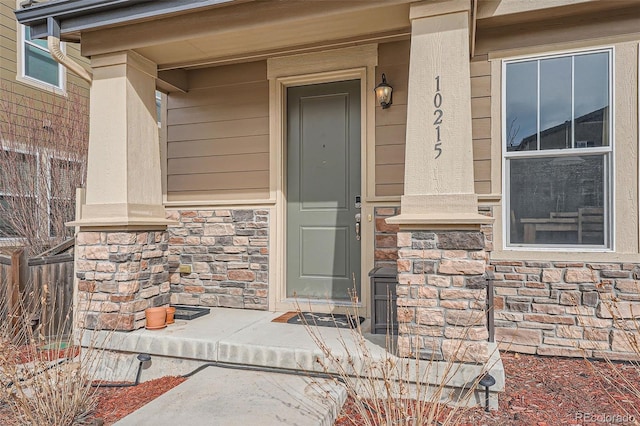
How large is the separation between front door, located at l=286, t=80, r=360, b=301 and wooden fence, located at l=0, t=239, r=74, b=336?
2.25 m

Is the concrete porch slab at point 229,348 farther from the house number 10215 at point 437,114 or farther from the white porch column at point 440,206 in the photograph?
the house number 10215 at point 437,114

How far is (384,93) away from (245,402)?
2839mm

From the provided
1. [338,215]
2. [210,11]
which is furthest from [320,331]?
[210,11]

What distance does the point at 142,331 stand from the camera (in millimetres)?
3541

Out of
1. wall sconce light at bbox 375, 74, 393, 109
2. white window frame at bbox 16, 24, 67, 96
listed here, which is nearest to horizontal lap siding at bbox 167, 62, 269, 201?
wall sconce light at bbox 375, 74, 393, 109

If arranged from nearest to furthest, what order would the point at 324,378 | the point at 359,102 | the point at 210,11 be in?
1. the point at 324,378
2. the point at 210,11
3. the point at 359,102

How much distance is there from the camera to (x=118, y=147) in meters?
3.56

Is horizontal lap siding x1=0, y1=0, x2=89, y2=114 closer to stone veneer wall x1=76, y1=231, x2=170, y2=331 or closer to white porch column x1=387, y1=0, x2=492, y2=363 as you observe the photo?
stone veneer wall x1=76, y1=231, x2=170, y2=331

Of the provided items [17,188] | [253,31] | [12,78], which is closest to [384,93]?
[253,31]

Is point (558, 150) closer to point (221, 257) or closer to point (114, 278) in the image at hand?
point (221, 257)

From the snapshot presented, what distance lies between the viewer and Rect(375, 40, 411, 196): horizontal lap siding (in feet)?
13.0

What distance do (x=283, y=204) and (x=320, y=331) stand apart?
4.76 ft

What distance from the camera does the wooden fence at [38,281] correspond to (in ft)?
13.2

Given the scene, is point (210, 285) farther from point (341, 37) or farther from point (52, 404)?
point (341, 37)
